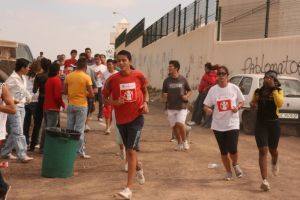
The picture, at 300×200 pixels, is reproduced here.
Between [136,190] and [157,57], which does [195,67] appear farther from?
[136,190]

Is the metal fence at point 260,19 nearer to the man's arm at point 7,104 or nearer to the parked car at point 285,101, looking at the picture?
the parked car at point 285,101

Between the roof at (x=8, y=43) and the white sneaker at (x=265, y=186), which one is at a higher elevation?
the roof at (x=8, y=43)

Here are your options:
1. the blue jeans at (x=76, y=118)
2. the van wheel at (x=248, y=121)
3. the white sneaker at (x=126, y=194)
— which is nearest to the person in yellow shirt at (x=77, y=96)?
the blue jeans at (x=76, y=118)

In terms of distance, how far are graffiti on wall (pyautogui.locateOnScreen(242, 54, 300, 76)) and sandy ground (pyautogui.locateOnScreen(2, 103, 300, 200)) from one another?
4.58 meters

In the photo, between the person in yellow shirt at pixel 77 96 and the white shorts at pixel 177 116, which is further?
the white shorts at pixel 177 116

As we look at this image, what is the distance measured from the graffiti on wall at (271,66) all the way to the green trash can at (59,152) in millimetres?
9382

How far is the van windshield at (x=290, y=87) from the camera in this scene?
13.7 metres

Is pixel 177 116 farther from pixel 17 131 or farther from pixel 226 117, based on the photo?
pixel 17 131

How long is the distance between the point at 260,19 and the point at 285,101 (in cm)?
668

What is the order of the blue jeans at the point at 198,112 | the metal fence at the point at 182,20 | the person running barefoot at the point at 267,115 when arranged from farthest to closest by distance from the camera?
1. the metal fence at the point at 182,20
2. the blue jeans at the point at 198,112
3. the person running barefoot at the point at 267,115

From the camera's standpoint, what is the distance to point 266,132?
305 inches

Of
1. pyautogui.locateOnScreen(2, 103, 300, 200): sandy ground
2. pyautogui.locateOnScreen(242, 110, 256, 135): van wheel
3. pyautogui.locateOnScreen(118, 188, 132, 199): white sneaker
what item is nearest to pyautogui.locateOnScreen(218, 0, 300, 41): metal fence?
pyautogui.locateOnScreen(242, 110, 256, 135): van wheel

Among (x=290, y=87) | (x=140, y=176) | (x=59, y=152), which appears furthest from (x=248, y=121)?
(x=59, y=152)

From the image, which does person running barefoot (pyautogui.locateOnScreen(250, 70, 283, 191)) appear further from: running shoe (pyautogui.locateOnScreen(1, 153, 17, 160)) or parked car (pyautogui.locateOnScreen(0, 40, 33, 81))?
parked car (pyautogui.locateOnScreen(0, 40, 33, 81))
